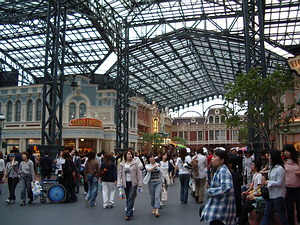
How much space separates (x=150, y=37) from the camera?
104ft

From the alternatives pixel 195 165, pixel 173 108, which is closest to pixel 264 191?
pixel 195 165

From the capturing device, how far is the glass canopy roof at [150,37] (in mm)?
25672

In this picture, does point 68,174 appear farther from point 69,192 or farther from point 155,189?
point 155,189

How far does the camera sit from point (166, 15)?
94.0ft

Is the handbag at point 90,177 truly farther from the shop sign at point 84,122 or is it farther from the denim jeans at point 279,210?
the shop sign at point 84,122

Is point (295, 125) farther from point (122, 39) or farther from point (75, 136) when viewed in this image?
point (75, 136)

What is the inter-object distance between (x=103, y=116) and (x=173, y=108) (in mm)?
34446

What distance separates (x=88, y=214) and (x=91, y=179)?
64.9 inches

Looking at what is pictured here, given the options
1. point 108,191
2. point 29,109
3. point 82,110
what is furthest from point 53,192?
point 29,109

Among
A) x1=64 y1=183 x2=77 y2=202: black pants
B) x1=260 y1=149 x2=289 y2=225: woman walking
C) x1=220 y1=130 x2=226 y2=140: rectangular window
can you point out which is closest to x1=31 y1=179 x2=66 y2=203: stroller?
x1=64 y1=183 x2=77 y2=202: black pants

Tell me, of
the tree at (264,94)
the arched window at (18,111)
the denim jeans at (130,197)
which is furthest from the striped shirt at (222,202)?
the arched window at (18,111)

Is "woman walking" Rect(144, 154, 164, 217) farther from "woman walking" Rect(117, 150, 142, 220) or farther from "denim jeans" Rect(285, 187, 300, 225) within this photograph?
"denim jeans" Rect(285, 187, 300, 225)

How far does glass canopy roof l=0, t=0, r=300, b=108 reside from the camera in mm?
25672

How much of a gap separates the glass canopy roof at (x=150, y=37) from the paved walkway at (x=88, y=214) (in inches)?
479
